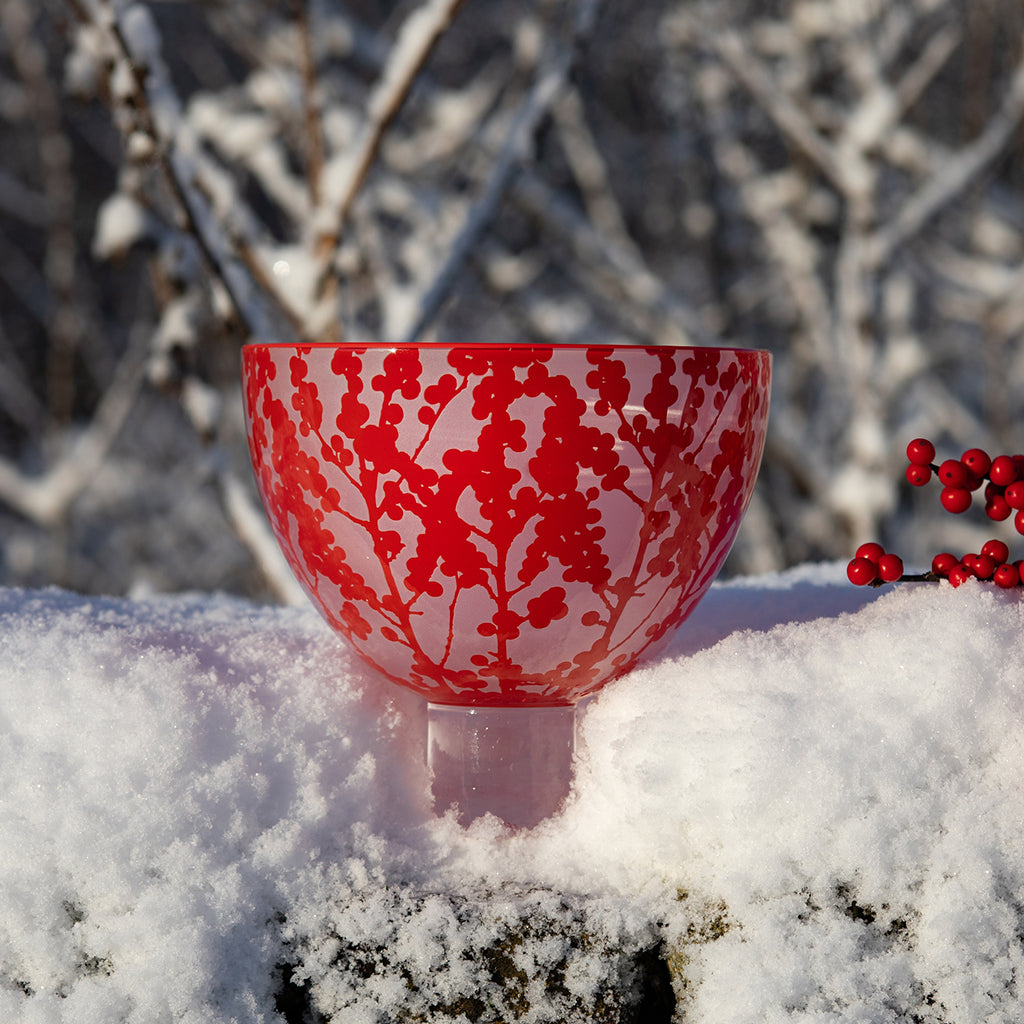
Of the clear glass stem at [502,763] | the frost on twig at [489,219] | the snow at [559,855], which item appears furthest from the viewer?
the frost on twig at [489,219]

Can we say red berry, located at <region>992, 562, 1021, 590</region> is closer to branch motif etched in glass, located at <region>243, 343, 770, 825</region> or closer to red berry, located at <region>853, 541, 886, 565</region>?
red berry, located at <region>853, 541, 886, 565</region>

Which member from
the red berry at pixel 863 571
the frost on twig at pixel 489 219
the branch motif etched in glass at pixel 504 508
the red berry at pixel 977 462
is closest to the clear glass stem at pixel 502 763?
the branch motif etched in glass at pixel 504 508

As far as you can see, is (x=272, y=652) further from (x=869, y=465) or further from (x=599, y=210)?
(x=599, y=210)

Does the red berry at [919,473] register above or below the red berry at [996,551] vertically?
above

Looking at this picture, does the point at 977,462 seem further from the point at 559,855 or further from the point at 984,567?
the point at 559,855

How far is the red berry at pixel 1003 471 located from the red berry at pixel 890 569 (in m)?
0.09

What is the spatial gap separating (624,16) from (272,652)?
315cm

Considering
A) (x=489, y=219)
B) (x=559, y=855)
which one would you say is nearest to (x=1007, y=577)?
(x=559, y=855)

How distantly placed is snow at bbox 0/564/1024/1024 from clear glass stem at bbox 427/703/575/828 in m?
0.02

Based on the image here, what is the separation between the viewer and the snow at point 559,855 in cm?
47

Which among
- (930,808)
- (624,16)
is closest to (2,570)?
(624,16)

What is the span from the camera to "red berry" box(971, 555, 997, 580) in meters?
0.63

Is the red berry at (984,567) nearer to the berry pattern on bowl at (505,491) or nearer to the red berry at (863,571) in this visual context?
the red berry at (863,571)

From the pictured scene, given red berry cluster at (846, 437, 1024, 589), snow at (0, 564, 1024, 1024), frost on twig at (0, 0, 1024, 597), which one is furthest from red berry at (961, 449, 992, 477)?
frost on twig at (0, 0, 1024, 597)
